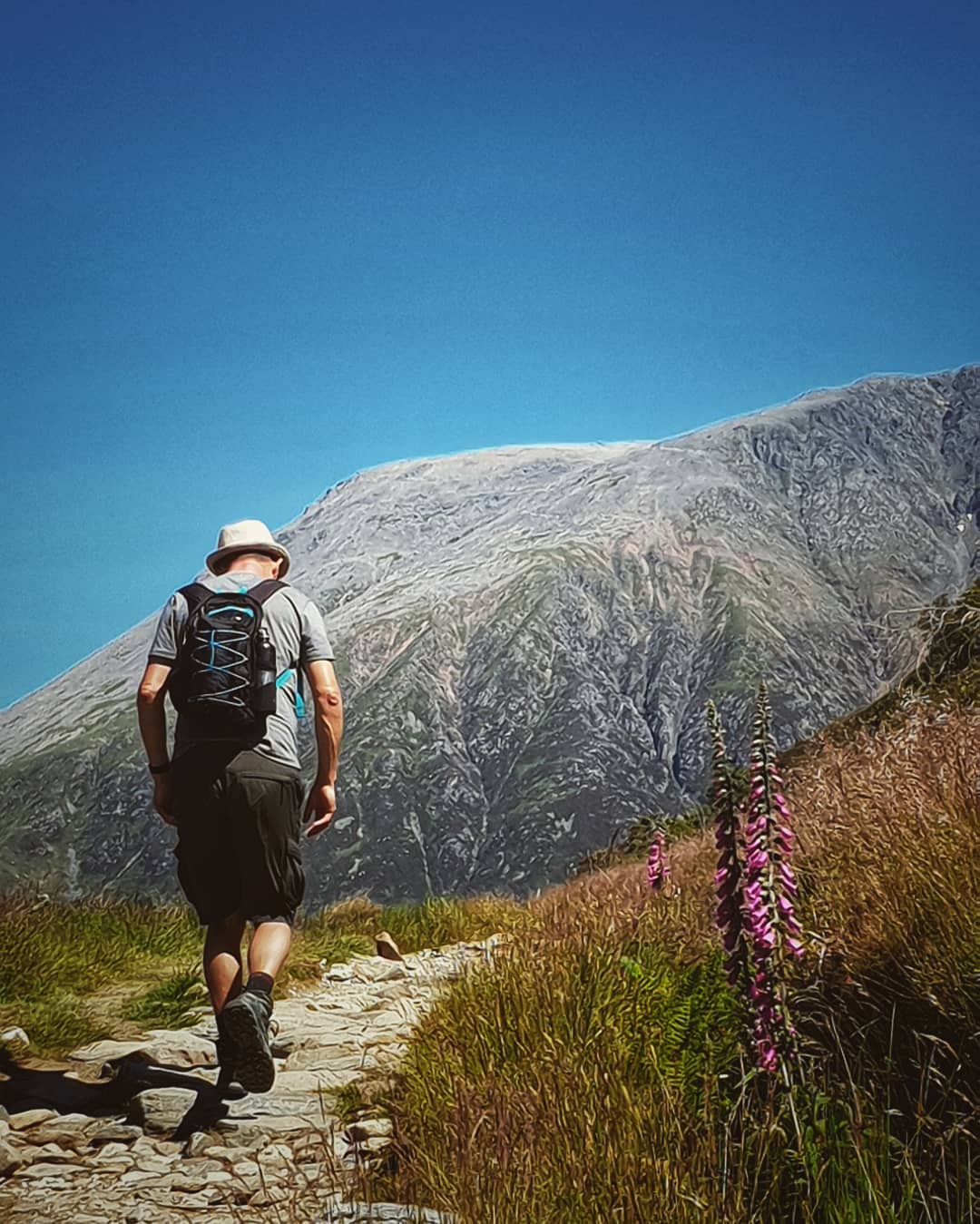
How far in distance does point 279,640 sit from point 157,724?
26.9 inches

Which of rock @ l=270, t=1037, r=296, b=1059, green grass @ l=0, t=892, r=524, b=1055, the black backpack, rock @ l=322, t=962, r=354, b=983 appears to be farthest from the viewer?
rock @ l=322, t=962, r=354, b=983

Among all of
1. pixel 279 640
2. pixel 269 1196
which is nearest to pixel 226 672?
pixel 279 640

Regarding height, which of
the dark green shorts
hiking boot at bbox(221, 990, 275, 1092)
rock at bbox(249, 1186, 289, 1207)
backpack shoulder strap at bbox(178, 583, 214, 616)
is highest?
backpack shoulder strap at bbox(178, 583, 214, 616)

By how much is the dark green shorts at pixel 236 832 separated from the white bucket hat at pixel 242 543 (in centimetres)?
99

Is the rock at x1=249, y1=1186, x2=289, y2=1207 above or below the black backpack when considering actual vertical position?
below

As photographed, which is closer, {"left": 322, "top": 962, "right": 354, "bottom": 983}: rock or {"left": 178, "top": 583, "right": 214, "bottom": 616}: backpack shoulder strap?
{"left": 178, "top": 583, "right": 214, "bottom": 616}: backpack shoulder strap

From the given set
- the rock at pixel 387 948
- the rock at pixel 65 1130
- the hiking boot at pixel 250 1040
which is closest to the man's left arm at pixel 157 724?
the hiking boot at pixel 250 1040

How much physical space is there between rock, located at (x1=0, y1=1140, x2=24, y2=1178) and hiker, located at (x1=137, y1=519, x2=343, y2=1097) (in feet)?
2.52

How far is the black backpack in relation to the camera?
4.75 m

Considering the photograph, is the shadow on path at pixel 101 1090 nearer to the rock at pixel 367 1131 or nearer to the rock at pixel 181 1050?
the rock at pixel 181 1050

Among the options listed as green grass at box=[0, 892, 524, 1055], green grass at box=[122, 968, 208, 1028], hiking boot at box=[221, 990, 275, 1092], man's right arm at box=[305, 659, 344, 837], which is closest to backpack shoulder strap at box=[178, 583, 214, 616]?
man's right arm at box=[305, 659, 344, 837]

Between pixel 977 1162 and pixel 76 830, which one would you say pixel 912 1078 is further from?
pixel 76 830

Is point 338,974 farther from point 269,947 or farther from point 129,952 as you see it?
point 269,947

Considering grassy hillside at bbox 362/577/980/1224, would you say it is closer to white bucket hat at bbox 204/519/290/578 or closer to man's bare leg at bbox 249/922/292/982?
man's bare leg at bbox 249/922/292/982
